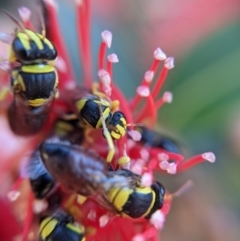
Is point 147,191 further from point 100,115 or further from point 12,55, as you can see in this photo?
point 12,55

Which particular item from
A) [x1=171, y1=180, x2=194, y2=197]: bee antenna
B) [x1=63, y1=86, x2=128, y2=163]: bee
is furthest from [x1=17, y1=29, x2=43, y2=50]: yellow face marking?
[x1=171, y1=180, x2=194, y2=197]: bee antenna

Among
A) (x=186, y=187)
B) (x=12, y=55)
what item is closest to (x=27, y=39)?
(x=12, y=55)

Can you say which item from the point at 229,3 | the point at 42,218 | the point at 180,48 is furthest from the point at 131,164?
the point at 229,3

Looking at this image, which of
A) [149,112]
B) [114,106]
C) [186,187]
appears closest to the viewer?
[114,106]

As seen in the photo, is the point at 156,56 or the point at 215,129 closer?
the point at 156,56

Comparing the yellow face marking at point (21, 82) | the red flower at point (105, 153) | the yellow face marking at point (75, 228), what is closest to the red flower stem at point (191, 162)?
the red flower at point (105, 153)

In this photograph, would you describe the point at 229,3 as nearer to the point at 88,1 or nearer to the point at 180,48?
the point at 180,48
